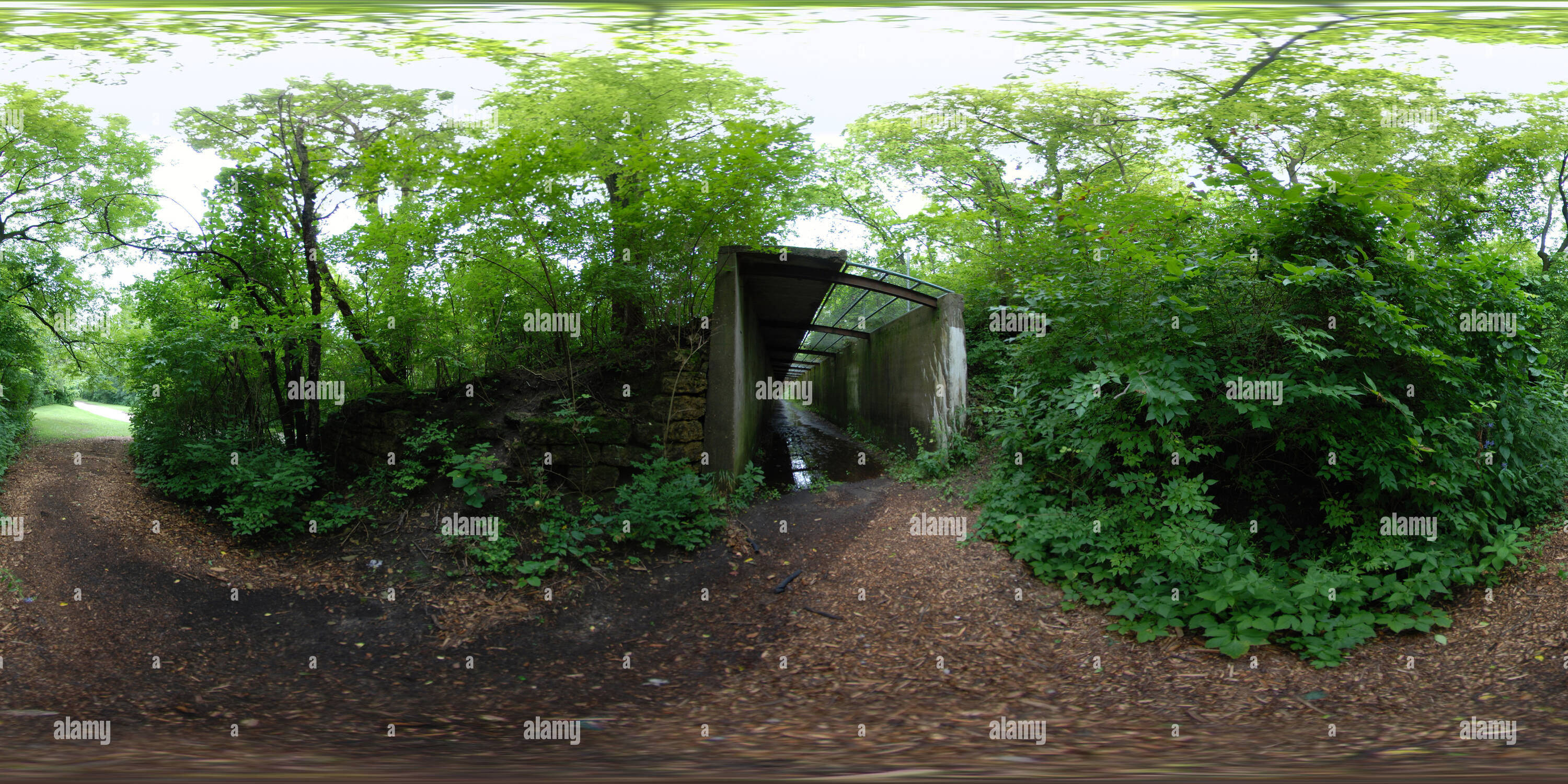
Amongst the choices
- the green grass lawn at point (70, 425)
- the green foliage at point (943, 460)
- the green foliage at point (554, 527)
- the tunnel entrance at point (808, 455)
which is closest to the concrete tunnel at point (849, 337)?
the green foliage at point (943, 460)

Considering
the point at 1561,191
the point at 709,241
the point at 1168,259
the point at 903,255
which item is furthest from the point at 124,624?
the point at 1561,191

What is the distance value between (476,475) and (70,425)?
13627mm

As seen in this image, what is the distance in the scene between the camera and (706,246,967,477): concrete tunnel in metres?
8.86

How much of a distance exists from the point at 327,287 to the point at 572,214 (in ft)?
14.2

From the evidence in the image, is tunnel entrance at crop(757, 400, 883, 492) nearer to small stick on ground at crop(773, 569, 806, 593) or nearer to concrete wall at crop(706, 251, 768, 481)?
concrete wall at crop(706, 251, 768, 481)

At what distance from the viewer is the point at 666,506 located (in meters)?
7.62

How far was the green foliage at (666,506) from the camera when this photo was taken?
24.2 ft

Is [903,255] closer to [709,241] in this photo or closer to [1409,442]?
[709,241]

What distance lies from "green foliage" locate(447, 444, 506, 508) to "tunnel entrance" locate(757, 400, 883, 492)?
329 centimetres

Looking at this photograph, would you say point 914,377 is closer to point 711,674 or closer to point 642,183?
point 642,183

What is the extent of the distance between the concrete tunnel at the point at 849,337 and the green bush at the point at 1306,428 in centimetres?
380

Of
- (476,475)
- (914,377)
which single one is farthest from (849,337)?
(476,475)

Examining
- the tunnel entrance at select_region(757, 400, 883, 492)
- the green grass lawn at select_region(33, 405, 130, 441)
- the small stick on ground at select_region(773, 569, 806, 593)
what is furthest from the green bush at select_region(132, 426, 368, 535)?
the green grass lawn at select_region(33, 405, 130, 441)

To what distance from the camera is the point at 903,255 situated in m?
19.3
